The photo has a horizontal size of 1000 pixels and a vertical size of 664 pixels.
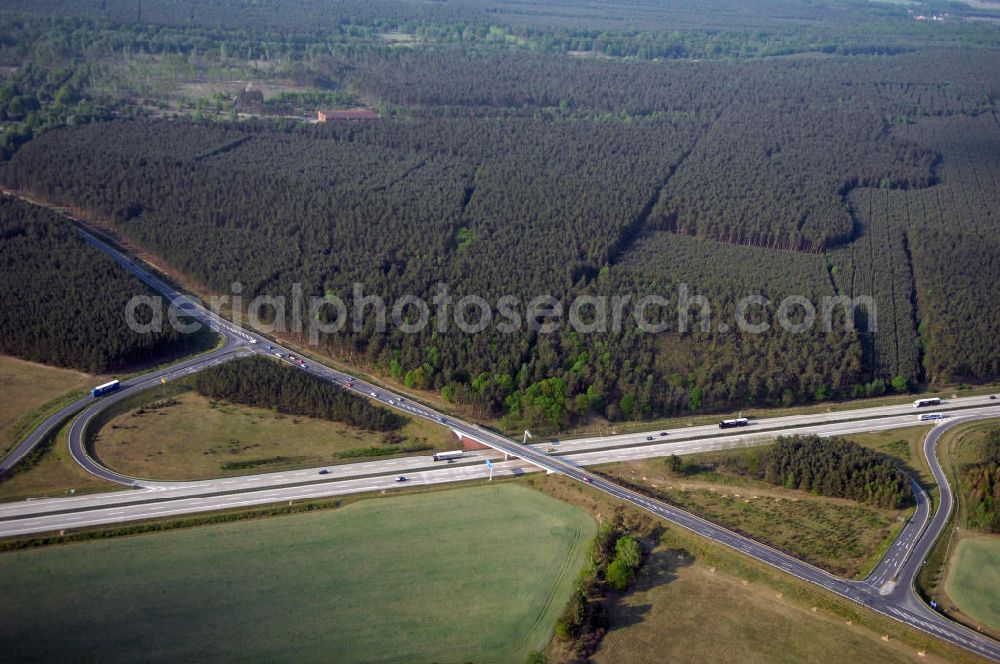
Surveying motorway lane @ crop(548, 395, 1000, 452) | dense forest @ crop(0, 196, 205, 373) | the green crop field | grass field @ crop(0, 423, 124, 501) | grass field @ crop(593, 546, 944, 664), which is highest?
dense forest @ crop(0, 196, 205, 373)

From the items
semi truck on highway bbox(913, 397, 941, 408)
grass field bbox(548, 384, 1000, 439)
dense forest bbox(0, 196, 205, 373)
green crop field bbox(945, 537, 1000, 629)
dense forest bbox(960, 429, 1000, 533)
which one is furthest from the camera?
semi truck on highway bbox(913, 397, 941, 408)

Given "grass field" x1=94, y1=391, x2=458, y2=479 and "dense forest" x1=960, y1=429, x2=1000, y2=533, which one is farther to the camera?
"grass field" x1=94, y1=391, x2=458, y2=479

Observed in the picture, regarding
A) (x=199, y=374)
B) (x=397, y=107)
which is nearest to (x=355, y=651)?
(x=199, y=374)

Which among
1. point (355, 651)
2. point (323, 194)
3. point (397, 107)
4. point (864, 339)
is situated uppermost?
point (397, 107)

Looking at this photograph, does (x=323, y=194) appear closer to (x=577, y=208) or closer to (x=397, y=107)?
(x=577, y=208)

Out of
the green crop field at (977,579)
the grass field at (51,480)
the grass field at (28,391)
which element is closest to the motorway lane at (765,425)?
the green crop field at (977,579)

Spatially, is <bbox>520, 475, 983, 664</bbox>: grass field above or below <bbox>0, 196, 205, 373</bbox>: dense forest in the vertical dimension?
below

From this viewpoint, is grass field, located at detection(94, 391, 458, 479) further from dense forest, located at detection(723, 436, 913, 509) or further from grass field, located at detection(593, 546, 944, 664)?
dense forest, located at detection(723, 436, 913, 509)

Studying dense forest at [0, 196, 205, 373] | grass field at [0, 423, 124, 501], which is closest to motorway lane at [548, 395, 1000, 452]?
grass field at [0, 423, 124, 501]
